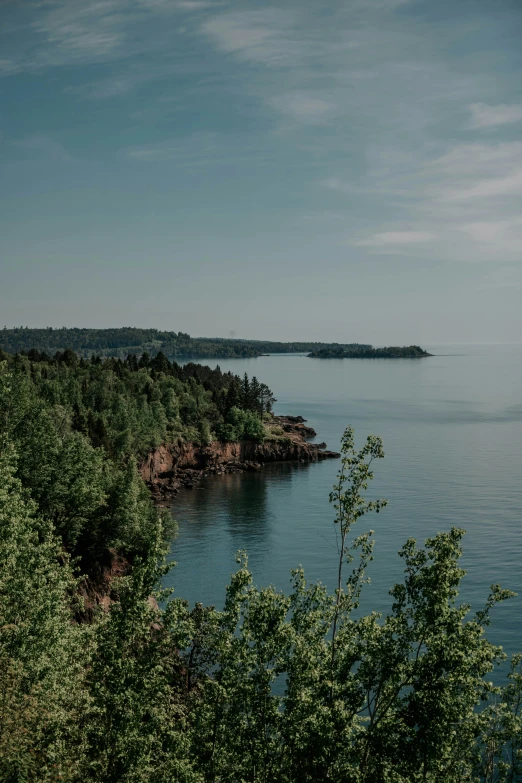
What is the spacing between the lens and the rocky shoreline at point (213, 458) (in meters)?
114

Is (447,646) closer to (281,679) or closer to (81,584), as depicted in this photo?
(281,679)

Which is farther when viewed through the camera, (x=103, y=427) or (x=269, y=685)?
(x=103, y=427)

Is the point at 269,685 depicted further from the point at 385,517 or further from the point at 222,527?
the point at 222,527

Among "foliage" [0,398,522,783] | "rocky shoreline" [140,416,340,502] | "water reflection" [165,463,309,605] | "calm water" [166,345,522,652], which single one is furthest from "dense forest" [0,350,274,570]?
"foliage" [0,398,522,783]

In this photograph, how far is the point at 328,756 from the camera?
66.4ft

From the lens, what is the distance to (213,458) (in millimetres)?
130875

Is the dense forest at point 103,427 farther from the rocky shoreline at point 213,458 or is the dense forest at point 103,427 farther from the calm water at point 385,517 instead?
the calm water at point 385,517

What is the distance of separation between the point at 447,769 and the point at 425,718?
4.09 meters

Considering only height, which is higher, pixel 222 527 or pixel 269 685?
pixel 269 685

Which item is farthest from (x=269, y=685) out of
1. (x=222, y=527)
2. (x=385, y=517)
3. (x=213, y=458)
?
(x=213, y=458)

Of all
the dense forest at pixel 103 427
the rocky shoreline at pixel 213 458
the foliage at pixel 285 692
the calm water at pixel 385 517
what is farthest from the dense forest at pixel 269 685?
the rocky shoreline at pixel 213 458

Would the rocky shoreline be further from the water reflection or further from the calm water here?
the calm water

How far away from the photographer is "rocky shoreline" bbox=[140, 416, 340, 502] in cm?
11450

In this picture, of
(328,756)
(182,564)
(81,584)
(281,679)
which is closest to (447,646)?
(328,756)
